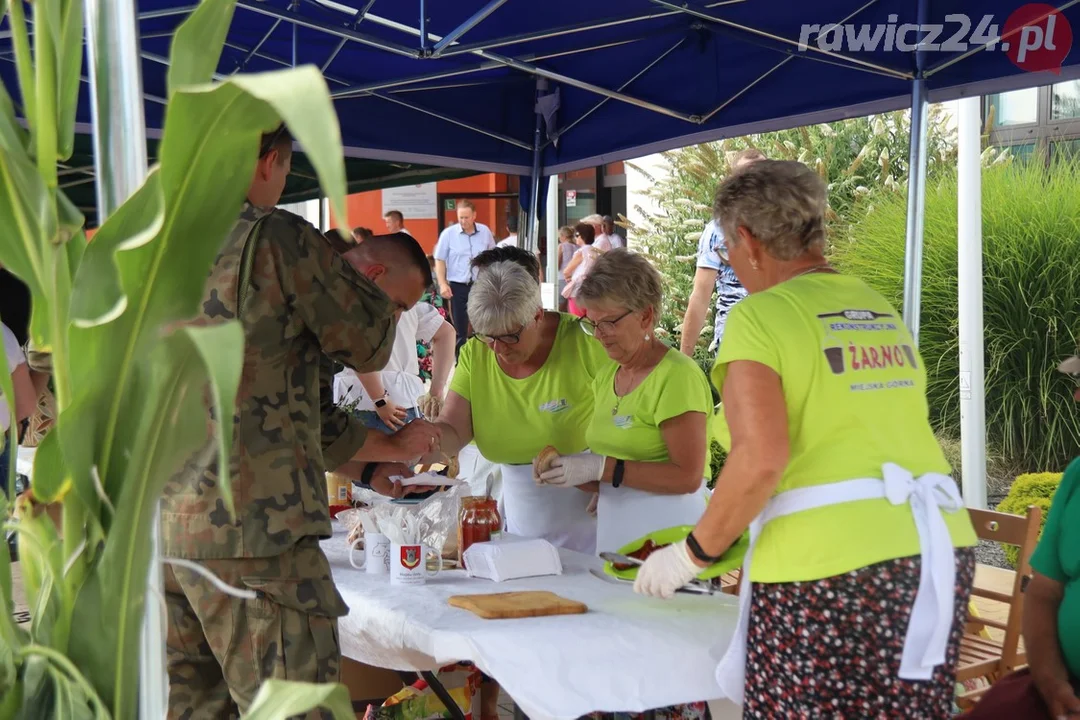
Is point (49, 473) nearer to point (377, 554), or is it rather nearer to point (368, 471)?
point (377, 554)

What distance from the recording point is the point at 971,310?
6051mm

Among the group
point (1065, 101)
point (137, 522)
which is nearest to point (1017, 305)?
point (1065, 101)

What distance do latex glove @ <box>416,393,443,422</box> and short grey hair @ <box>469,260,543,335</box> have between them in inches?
76.3

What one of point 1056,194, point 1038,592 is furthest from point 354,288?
point 1056,194

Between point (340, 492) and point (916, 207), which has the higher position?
point (916, 207)

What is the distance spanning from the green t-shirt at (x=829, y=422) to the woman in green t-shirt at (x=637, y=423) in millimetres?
979

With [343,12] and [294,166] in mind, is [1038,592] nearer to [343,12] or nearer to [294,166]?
[343,12]

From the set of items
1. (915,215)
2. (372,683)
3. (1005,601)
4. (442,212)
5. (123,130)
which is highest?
(442,212)

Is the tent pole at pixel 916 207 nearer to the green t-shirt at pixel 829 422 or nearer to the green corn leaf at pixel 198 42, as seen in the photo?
the green t-shirt at pixel 829 422

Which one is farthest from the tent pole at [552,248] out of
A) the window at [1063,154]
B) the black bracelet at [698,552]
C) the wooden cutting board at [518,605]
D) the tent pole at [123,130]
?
the tent pole at [123,130]

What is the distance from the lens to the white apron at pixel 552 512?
3445mm

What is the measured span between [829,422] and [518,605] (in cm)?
80

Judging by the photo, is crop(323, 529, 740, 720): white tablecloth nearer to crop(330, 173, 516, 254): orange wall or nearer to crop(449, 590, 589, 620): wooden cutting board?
crop(449, 590, 589, 620): wooden cutting board

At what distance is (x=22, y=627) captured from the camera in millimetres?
904
